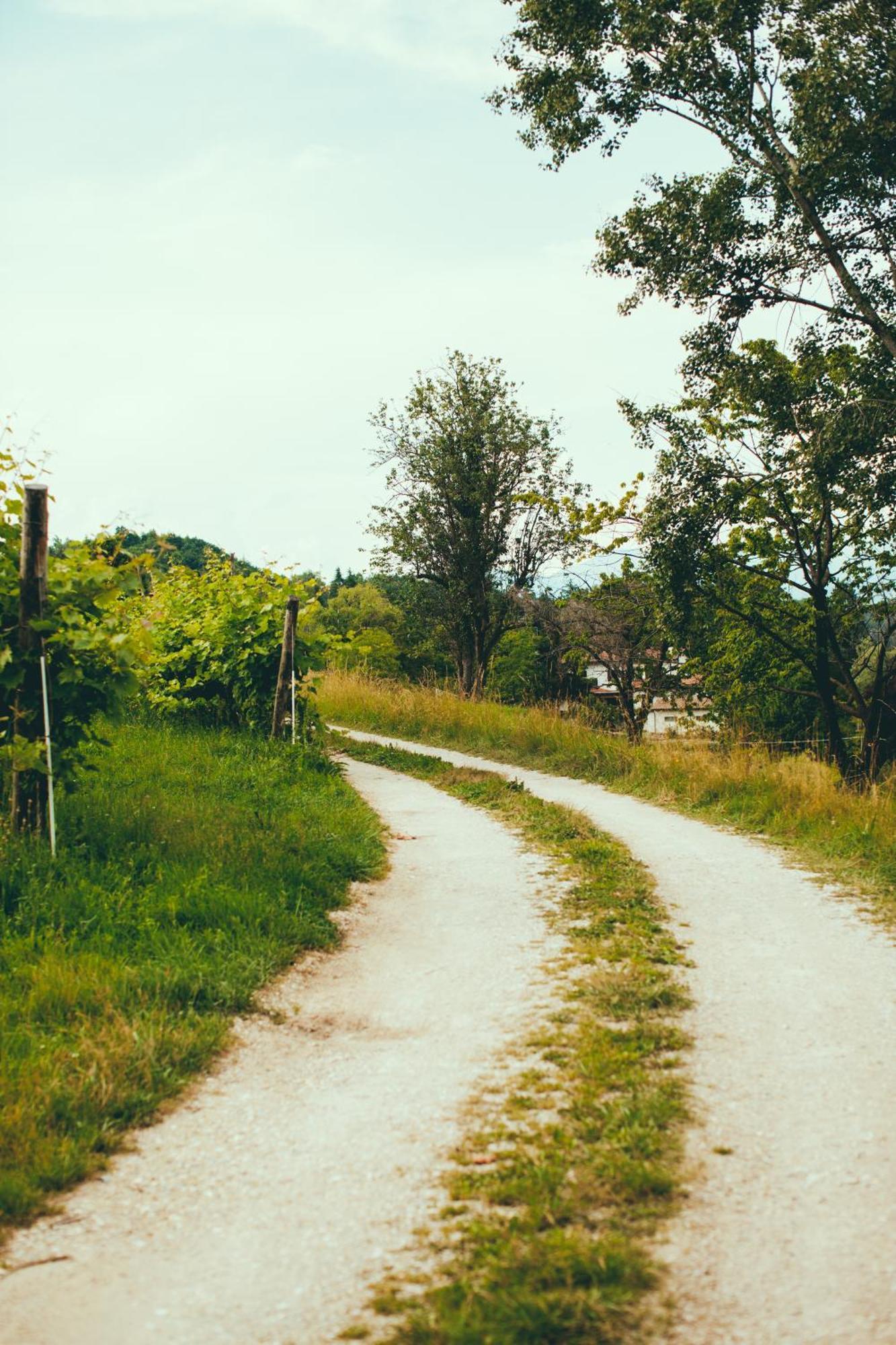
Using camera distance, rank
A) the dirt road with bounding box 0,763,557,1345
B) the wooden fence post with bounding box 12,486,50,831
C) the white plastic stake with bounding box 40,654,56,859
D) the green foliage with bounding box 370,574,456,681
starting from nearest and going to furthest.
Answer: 1. the dirt road with bounding box 0,763,557,1345
2. the white plastic stake with bounding box 40,654,56,859
3. the wooden fence post with bounding box 12,486,50,831
4. the green foliage with bounding box 370,574,456,681

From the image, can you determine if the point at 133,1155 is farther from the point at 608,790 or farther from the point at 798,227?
the point at 798,227

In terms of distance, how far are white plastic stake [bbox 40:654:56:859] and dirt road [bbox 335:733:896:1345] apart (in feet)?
13.9

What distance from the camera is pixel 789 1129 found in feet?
12.3

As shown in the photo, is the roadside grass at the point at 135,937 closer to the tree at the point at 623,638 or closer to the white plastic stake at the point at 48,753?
the white plastic stake at the point at 48,753

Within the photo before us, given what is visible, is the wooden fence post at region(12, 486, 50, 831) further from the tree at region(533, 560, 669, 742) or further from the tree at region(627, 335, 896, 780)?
the tree at region(533, 560, 669, 742)

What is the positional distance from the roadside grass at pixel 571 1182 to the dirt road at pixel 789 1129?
0.45ft

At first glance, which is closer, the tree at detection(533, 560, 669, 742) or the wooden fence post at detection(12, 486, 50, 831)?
the wooden fence post at detection(12, 486, 50, 831)

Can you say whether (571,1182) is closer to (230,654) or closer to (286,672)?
(286,672)

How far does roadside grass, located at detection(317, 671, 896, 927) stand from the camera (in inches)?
352

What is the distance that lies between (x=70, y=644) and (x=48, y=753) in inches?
31.3

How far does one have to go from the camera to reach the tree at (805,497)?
45.2 ft

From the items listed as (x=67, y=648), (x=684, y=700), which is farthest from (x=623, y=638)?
(x=67, y=648)

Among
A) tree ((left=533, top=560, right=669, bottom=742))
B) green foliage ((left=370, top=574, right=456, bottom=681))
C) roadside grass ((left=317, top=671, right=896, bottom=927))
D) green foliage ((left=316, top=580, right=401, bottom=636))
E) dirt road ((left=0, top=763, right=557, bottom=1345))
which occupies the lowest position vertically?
dirt road ((left=0, top=763, right=557, bottom=1345))

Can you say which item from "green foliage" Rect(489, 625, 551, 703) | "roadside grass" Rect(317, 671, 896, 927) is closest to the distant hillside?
"roadside grass" Rect(317, 671, 896, 927)
